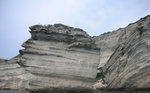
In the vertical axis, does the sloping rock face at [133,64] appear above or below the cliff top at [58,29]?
below

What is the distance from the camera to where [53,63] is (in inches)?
1587

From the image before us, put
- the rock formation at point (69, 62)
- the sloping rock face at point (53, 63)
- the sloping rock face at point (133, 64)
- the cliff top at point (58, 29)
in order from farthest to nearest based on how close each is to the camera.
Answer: the cliff top at point (58, 29), the sloping rock face at point (53, 63), the rock formation at point (69, 62), the sloping rock face at point (133, 64)

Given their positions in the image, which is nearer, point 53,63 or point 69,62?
point 53,63

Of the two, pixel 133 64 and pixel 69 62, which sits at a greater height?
pixel 69 62

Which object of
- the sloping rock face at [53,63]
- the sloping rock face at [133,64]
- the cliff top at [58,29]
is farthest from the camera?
the cliff top at [58,29]

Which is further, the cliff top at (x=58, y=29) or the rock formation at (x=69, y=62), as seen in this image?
the cliff top at (x=58, y=29)

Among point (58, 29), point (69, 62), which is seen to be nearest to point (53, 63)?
point (69, 62)

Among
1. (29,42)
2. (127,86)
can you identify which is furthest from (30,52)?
(127,86)

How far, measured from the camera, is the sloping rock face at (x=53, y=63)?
3884cm

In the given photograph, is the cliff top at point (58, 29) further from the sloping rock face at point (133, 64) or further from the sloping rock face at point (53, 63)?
the sloping rock face at point (133, 64)

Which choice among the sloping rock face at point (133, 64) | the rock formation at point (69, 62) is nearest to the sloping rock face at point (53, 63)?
the rock formation at point (69, 62)

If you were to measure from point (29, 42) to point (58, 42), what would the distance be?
6304mm

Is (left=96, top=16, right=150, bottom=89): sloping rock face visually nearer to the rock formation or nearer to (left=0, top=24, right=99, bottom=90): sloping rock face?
the rock formation

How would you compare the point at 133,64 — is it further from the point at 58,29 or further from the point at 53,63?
the point at 58,29
